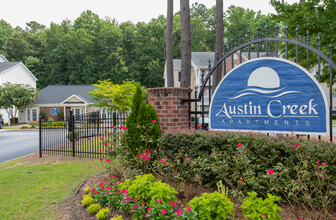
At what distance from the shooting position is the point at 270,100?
15.1ft

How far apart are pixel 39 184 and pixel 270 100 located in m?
5.53

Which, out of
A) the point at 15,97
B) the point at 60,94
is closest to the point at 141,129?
the point at 15,97

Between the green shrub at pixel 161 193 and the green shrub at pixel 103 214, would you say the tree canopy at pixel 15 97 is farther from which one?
the green shrub at pixel 161 193

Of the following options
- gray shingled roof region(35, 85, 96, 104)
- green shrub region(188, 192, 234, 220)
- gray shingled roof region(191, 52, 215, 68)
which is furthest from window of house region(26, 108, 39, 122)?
green shrub region(188, 192, 234, 220)

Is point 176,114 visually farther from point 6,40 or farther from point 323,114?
point 6,40

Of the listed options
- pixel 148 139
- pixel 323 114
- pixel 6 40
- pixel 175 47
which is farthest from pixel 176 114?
pixel 6 40

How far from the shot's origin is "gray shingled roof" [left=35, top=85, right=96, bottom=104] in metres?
34.2

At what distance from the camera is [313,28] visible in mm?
8297

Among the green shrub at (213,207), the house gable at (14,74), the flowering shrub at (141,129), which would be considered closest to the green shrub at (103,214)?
the green shrub at (213,207)

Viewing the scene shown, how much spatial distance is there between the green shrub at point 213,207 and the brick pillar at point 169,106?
2.78 meters

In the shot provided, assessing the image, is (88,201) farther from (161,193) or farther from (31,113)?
(31,113)

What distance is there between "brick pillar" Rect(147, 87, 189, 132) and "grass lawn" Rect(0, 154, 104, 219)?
2.50 metres

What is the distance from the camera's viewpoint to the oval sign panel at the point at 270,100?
4.23 metres

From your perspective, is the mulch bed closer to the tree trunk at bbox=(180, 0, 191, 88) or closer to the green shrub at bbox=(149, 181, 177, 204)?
the green shrub at bbox=(149, 181, 177, 204)
